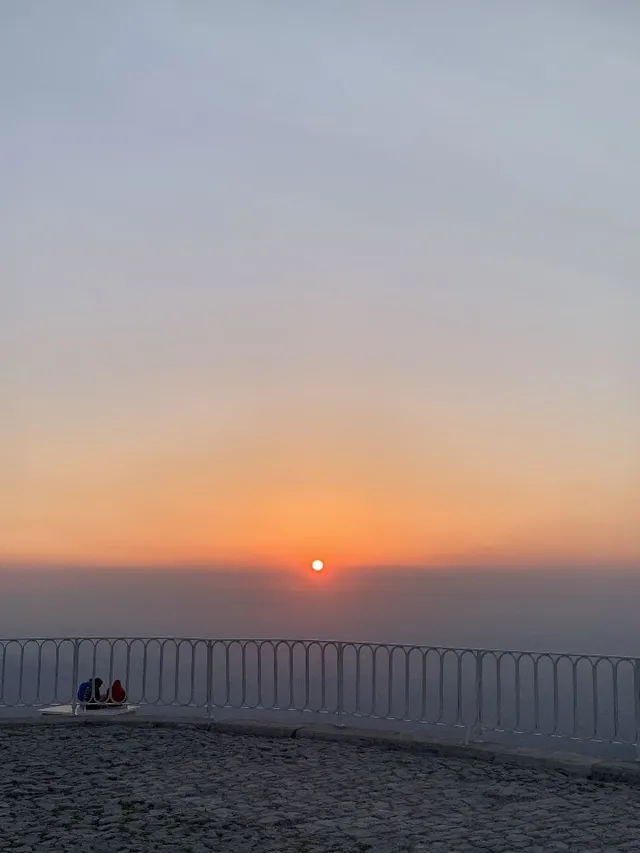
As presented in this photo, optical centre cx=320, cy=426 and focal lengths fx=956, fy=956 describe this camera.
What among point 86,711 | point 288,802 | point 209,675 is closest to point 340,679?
point 209,675

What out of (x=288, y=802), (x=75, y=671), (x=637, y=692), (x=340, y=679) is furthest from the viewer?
(x=75, y=671)

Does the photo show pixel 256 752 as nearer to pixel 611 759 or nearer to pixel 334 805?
pixel 334 805

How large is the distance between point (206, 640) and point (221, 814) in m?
5.17

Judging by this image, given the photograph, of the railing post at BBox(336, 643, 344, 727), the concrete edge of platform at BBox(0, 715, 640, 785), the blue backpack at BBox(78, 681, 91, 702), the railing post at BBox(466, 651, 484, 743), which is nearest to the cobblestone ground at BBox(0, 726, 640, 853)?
the concrete edge of platform at BBox(0, 715, 640, 785)

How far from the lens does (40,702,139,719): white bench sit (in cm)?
1441

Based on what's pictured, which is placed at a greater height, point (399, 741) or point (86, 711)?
point (399, 741)

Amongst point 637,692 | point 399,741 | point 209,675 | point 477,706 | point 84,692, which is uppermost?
point 637,692

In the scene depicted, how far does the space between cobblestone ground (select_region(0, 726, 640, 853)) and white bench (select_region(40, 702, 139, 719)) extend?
200 cm

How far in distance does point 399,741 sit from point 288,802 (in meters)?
3.06

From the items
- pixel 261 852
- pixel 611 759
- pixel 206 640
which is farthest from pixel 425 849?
pixel 206 640

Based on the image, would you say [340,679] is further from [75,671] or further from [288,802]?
[75,671]

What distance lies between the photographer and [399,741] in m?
11.9

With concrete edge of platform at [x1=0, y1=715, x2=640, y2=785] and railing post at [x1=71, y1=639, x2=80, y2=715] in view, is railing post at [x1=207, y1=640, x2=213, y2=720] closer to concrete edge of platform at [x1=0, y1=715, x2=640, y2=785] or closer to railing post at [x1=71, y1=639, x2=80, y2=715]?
concrete edge of platform at [x1=0, y1=715, x2=640, y2=785]

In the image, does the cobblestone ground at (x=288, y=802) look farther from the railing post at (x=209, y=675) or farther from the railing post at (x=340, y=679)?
the railing post at (x=209, y=675)
